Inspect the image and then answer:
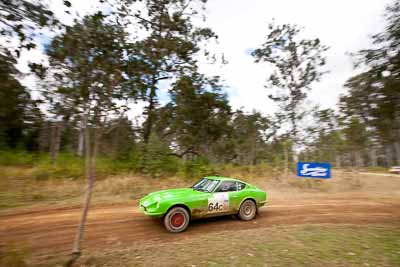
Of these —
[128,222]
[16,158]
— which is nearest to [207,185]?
[128,222]

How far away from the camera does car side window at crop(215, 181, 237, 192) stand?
7.36 meters

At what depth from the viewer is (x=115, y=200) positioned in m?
10.9

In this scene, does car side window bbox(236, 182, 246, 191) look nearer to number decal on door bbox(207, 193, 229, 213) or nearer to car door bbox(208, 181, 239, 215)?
car door bbox(208, 181, 239, 215)

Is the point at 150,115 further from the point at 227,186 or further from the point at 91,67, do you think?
the point at 91,67

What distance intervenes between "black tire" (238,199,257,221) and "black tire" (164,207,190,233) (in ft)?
6.59

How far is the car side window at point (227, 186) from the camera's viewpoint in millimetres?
7363

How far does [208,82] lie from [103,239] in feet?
49.2

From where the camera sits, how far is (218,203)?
714cm

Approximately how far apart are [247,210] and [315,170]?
969 cm

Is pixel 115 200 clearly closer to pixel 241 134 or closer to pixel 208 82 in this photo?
pixel 208 82

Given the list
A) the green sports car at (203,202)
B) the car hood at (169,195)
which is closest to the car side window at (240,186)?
the green sports car at (203,202)

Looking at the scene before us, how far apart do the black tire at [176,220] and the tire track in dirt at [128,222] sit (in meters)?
0.18

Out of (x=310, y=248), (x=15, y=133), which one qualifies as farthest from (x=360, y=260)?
(x=15, y=133)

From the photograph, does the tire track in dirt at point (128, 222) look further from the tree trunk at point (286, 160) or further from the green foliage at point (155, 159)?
the tree trunk at point (286, 160)
